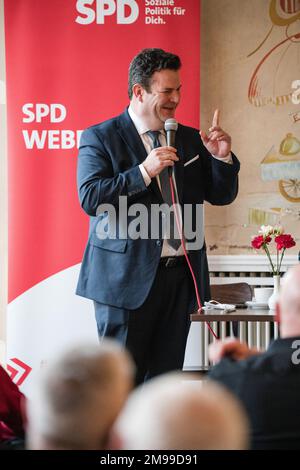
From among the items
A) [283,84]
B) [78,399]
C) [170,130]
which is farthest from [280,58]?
[78,399]

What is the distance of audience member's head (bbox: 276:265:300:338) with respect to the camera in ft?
5.04

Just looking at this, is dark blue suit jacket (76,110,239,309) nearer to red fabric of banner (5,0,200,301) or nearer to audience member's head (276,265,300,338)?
red fabric of banner (5,0,200,301)

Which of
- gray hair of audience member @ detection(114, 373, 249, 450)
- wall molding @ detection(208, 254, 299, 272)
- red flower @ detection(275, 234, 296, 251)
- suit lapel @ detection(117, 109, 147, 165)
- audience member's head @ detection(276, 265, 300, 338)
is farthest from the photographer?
wall molding @ detection(208, 254, 299, 272)

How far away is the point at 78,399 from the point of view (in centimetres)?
80

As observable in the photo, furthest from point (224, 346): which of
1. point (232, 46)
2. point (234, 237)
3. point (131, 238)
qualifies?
point (232, 46)

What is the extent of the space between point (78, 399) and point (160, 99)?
8.03ft

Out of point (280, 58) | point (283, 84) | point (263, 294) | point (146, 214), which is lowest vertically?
point (263, 294)

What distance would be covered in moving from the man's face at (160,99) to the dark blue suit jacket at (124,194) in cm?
9

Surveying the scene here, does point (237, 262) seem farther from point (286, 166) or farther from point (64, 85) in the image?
point (64, 85)

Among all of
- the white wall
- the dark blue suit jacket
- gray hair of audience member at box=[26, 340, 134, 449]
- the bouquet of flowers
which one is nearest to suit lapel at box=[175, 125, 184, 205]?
the dark blue suit jacket

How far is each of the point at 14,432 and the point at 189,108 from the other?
9.24 ft

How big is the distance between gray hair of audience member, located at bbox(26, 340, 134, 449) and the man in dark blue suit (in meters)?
2.11

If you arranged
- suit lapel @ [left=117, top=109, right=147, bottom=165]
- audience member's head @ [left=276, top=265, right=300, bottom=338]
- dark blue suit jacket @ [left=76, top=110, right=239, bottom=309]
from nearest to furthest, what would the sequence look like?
audience member's head @ [left=276, top=265, right=300, bottom=338] → dark blue suit jacket @ [left=76, top=110, right=239, bottom=309] → suit lapel @ [left=117, top=109, right=147, bottom=165]
